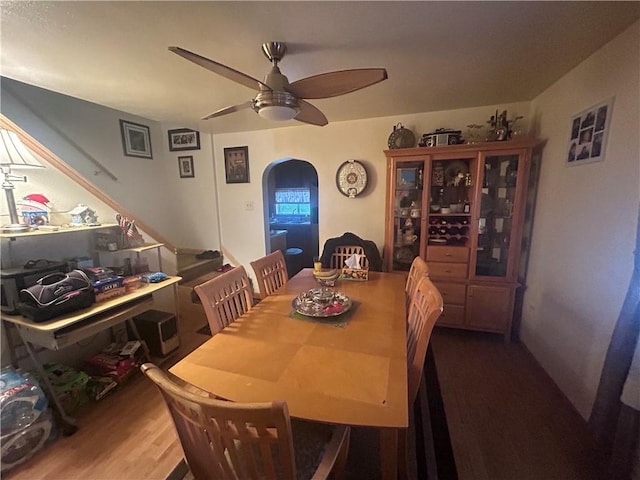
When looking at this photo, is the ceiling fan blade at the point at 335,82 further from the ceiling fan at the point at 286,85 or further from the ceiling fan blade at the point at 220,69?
the ceiling fan blade at the point at 220,69

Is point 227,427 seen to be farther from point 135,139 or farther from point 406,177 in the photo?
point 135,139

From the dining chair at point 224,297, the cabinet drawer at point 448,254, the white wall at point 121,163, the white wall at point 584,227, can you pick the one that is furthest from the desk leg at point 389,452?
the white wall at point 121,163

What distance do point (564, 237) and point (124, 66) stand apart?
316cm

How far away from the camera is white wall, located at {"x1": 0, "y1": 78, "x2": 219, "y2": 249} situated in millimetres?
2430

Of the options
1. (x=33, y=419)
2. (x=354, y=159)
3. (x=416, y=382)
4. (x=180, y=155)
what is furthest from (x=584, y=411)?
(x=180, y=155)

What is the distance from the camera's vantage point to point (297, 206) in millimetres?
5336

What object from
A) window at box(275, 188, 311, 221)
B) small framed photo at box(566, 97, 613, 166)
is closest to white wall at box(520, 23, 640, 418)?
small framed photo at box(566, 97, 613, 166)

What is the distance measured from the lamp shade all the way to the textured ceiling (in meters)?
0.46

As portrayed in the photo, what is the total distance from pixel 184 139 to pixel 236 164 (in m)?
0.84

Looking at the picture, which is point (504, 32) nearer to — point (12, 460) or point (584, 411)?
point (584, 411)

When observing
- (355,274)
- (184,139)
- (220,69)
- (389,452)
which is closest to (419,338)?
(389,452)

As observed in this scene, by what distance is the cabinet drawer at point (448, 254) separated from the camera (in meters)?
2.55

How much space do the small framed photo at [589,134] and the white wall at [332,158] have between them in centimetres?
86

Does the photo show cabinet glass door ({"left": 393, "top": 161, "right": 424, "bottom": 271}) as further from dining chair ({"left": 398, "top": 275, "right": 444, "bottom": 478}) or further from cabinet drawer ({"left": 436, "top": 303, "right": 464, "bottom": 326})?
dining chair ({"left": 398, "top": 275, "right": 444, "bottom": 478})
